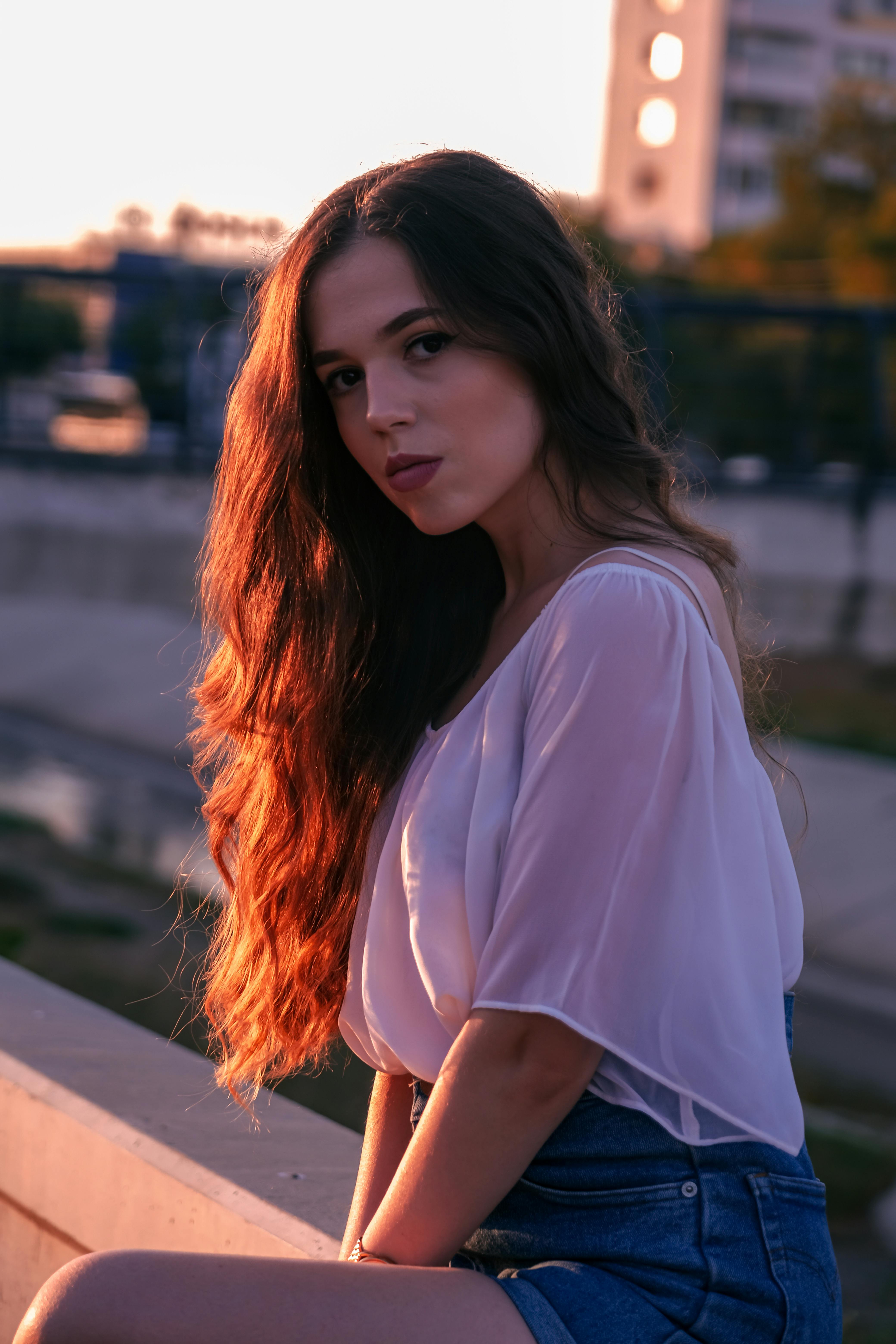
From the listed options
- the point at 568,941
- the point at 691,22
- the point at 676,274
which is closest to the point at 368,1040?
the point at 568,941

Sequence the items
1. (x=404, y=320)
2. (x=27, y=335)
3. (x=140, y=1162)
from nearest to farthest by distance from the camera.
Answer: (x=404, y=320)
(x=140, y=1162)
(x=27, y=335)

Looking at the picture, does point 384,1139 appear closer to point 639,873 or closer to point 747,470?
point 639,873

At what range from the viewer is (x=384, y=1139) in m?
1.86

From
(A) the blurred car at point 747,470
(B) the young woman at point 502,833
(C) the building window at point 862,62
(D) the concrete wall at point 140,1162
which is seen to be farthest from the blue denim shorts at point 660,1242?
(C) the building window at point 862,62

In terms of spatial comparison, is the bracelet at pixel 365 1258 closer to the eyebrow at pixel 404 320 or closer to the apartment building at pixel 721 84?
the eyebrow at pixel 404 320

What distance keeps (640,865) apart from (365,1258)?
547mm

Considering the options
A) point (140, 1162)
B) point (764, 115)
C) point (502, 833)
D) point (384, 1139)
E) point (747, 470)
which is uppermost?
point (764, 115)

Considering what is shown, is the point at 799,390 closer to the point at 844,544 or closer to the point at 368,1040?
the point at 844,544

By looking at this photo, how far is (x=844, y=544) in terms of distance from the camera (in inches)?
485

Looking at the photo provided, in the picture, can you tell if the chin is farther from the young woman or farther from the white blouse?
the white blouse

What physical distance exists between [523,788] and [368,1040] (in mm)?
522

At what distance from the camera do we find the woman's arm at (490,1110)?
1.46 meters

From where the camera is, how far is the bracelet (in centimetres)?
148

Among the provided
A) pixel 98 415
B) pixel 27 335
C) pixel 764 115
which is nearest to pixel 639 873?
pixel 27 335
